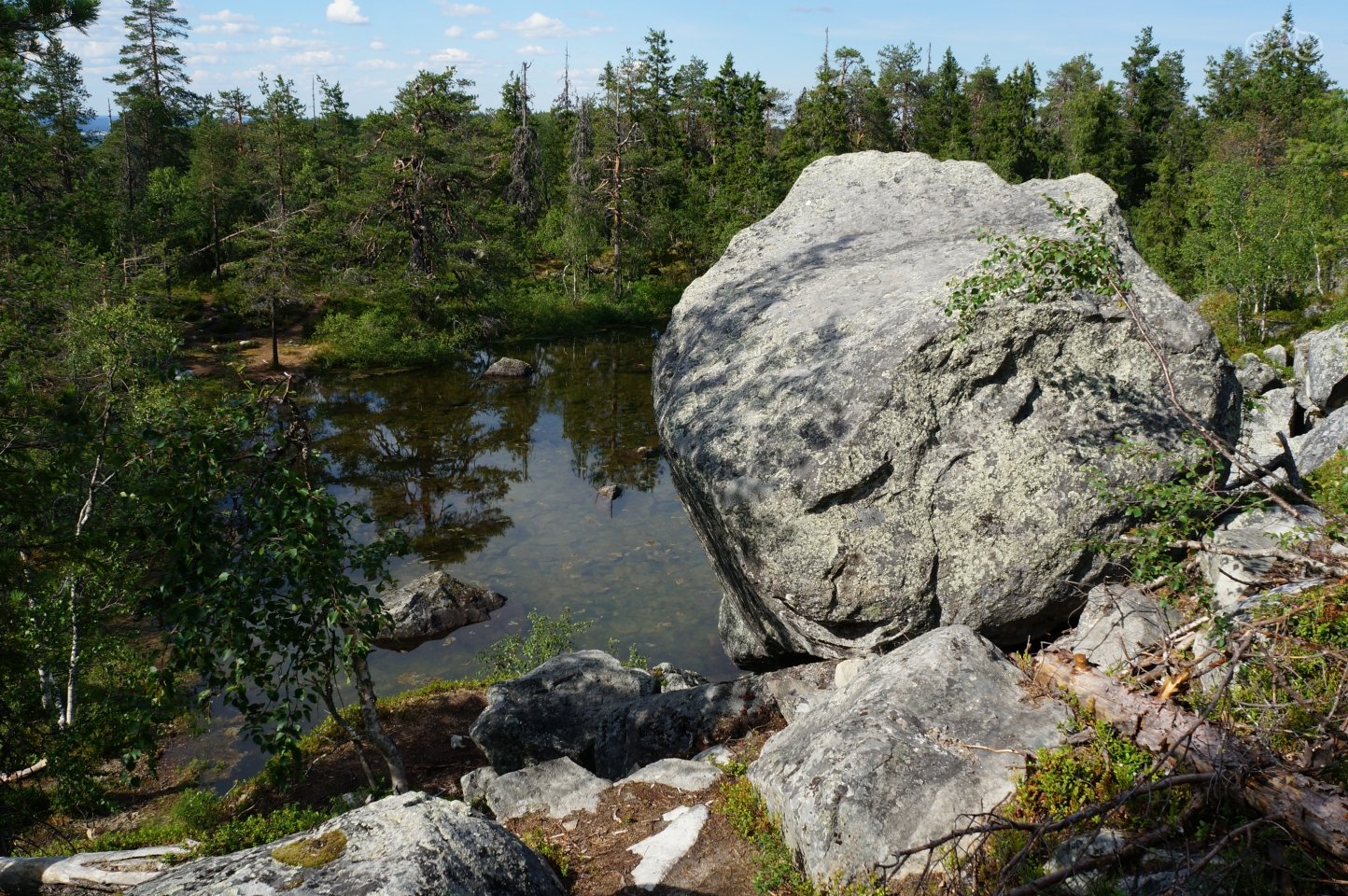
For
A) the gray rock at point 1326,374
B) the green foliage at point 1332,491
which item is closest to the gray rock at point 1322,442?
the green foliage at point 1332,491

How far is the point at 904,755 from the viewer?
6.52 meters

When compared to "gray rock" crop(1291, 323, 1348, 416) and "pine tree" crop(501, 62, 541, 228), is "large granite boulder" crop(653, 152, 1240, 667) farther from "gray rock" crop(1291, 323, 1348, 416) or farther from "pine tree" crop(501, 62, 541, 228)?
"pine tree" crop(501, 62, 541, 228)

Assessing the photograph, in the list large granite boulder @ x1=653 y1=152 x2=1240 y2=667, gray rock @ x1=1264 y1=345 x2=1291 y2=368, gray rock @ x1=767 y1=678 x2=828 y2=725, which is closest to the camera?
large granite boulder @ x1=653 y1=152 x2=1240 y2=667

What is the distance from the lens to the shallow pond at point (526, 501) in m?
18.9

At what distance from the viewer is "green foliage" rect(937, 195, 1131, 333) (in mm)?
9258

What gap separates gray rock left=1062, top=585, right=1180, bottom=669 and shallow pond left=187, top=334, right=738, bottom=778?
9.30 m

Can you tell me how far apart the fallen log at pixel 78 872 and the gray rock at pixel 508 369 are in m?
34.6

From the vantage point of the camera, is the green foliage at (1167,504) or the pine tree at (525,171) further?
Answer: the pine tree at (525,171)

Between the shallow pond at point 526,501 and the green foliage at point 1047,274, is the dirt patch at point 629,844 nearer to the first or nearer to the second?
the green foliage at point 1047,274

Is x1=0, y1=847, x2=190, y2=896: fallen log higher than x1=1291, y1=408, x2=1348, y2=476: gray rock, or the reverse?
x1=1291, y1=408, x2=1348, y2=476: gray rock

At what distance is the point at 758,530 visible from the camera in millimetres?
10094

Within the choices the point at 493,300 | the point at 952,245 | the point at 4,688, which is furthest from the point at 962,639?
the point at 493,300

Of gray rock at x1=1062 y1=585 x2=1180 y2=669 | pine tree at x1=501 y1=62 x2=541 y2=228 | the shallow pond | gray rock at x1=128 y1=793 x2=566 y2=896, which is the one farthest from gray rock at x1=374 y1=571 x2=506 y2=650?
pine tree at x1=501 y1=62 x2=541 y2=228

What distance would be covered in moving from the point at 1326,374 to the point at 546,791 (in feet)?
79.7
